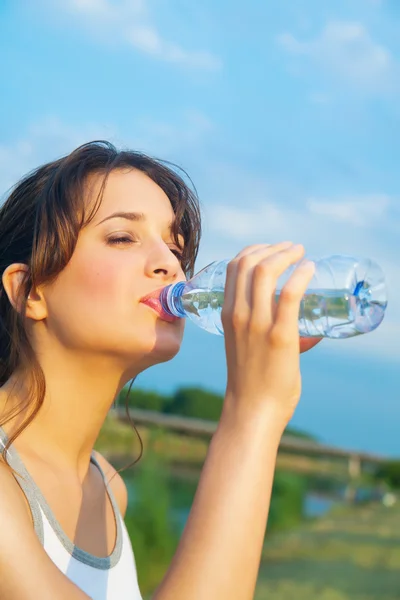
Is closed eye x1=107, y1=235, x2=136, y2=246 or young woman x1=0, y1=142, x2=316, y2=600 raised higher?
closed eye x1=107, y1=235, x2=136, y2=246

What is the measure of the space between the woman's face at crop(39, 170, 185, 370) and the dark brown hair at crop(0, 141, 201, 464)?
4 cm

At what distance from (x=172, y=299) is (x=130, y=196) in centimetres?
33

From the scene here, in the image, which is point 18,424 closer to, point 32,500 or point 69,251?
point 32,500

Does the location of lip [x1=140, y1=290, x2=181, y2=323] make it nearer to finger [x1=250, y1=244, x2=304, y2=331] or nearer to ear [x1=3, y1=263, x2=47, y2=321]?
ear [x1=3, y1=263, x2=47, y2=321]

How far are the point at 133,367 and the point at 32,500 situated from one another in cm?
39

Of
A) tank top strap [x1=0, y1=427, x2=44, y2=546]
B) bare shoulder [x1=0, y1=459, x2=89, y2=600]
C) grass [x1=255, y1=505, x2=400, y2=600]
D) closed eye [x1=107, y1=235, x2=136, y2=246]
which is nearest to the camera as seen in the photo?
bare shoulder [x1=0, y1=459, x2=89, y2=600]

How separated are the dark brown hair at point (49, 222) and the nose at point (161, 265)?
0.64 feet

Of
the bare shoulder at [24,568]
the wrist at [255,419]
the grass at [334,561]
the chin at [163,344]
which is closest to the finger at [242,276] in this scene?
the wrist at [255,419]

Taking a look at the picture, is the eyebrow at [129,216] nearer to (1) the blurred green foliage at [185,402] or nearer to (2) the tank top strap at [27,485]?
(2) the tank top strap at [27,485]

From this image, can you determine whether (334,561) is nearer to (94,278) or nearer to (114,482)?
(114,482)

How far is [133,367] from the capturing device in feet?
6.37

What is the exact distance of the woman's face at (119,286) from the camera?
1819 millimetres

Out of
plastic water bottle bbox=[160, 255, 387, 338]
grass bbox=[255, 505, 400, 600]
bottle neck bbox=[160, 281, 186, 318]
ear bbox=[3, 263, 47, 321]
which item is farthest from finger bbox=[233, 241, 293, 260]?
grass bbox=[255, 505, 400, 600]

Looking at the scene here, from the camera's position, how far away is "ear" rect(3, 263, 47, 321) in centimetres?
199
